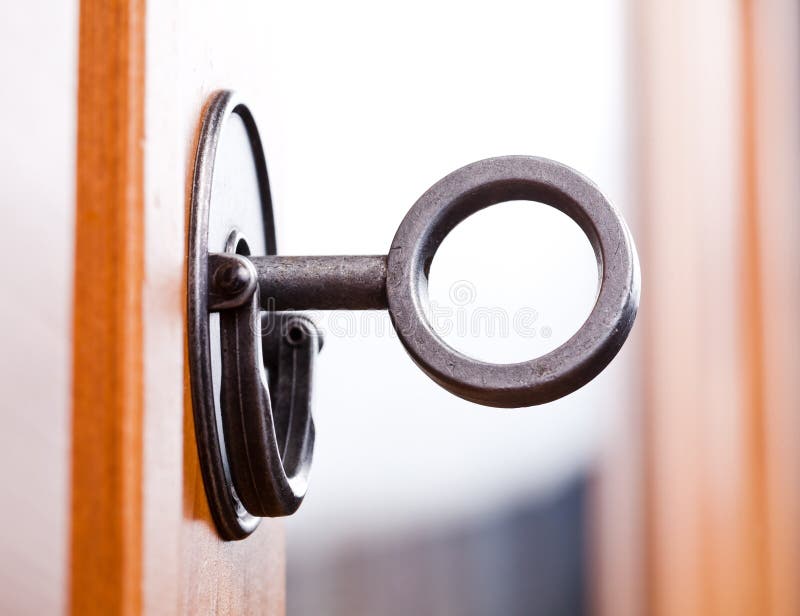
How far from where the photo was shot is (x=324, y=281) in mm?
249

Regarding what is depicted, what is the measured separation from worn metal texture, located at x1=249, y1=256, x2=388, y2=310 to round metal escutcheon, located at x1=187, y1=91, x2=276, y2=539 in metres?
0.02

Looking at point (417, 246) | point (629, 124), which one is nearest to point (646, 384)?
point (629, 124)

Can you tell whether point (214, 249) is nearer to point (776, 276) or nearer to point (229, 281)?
point (229, 281)

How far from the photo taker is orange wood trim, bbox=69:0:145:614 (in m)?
0.17

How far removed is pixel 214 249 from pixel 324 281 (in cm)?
4

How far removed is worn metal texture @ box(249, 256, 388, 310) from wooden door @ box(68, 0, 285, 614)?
0.15 feet

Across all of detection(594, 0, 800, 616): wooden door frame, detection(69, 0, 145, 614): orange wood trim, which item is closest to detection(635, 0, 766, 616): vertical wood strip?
detection(594, 0, 800, 616): wooden door frame

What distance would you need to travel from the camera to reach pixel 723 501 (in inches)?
46.3

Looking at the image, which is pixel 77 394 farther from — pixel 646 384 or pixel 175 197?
pixel 646 384

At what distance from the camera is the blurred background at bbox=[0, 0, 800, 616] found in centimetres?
114

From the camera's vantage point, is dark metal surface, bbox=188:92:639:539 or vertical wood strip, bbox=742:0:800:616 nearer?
dark metal surface, bbox=188:92:639:539

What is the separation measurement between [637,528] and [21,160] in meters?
1.17

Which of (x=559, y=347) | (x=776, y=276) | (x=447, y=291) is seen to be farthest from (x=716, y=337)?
(x=559, y=347)

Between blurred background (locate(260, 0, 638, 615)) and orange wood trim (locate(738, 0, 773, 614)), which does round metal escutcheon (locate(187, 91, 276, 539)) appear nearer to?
blurred background (locate(260, 0, 638, 615))
